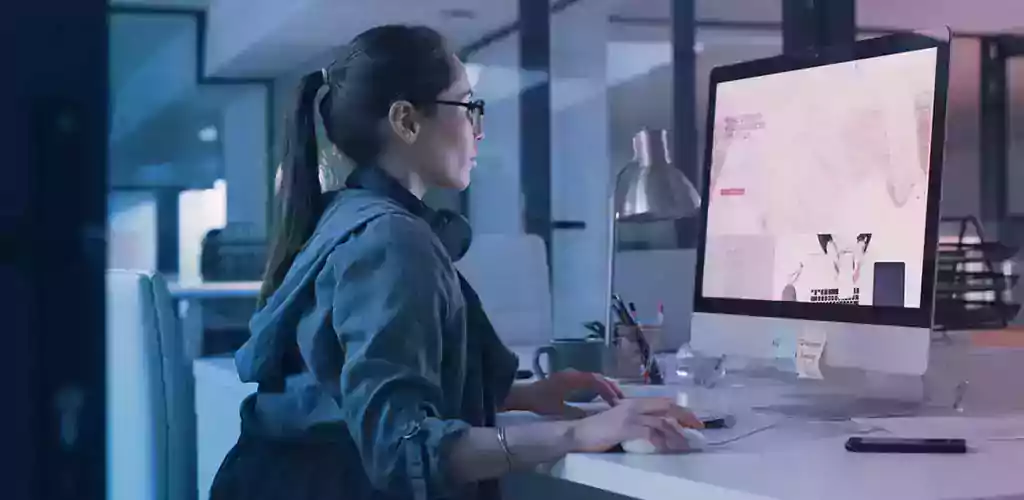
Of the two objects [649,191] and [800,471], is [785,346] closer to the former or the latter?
[800,471]

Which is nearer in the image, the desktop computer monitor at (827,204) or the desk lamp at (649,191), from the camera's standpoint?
the desktop computer monitor at (827,204)

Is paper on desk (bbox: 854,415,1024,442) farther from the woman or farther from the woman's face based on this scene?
the woman's face

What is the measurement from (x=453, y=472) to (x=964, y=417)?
64cm

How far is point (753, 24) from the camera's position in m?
4.89

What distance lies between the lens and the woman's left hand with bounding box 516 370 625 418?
4.86ft

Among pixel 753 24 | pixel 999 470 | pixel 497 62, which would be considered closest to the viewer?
pixel 999 470

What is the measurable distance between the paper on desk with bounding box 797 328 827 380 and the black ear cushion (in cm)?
45

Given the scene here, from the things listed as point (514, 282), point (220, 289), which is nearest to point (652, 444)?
A: point (514, 282)

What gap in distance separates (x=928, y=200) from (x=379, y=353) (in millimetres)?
672

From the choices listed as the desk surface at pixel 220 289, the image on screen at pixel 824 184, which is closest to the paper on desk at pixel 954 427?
the image on screen at pixel 824 184

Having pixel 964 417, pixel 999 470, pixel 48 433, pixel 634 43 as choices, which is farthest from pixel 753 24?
pixel 48 433

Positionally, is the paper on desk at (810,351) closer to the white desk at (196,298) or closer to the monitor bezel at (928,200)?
the monitor bezel at (928,200)

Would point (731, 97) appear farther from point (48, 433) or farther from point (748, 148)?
point (48, 433)

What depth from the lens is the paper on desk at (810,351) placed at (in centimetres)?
138
